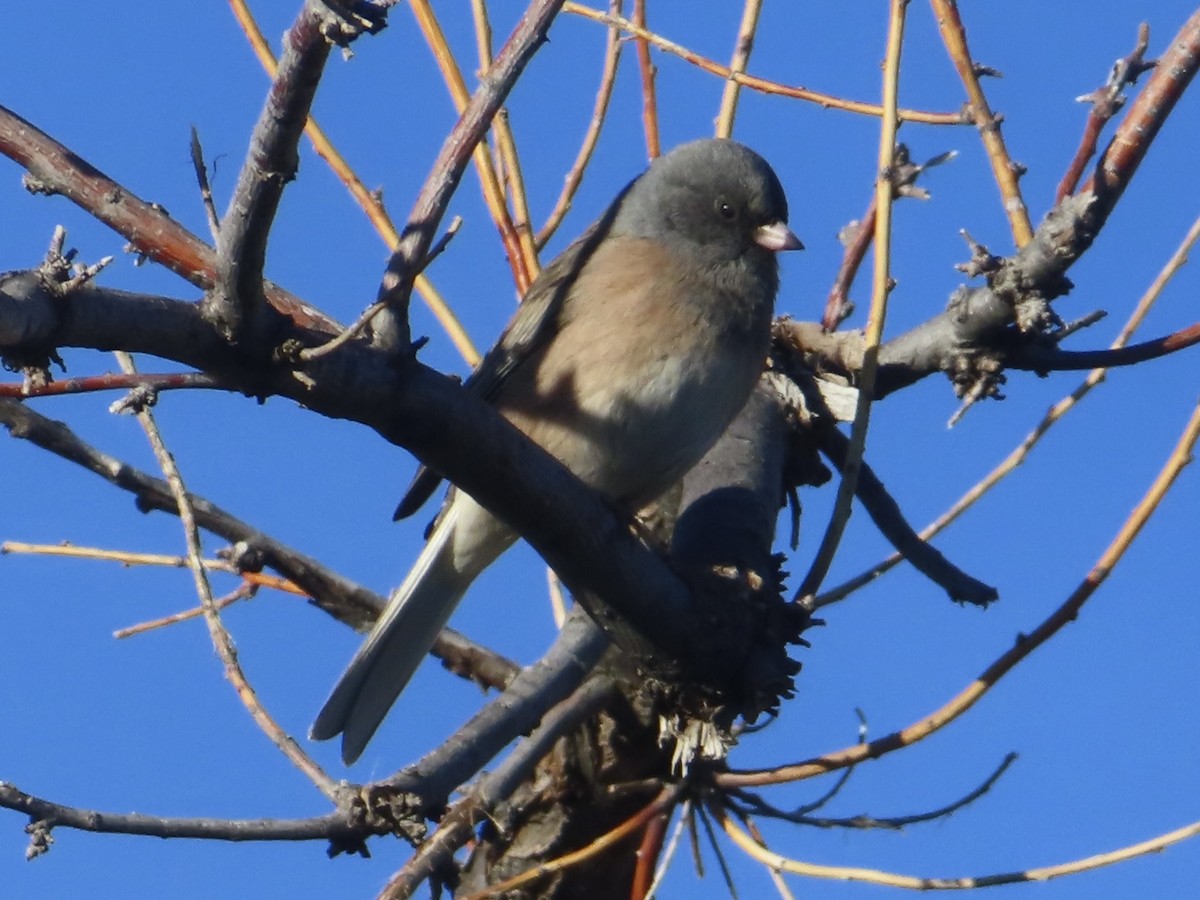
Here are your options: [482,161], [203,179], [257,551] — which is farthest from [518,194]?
[203,179]

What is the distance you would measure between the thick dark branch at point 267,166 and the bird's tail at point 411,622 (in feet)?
4.69

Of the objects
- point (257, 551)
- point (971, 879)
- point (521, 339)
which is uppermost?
point (521, 339)

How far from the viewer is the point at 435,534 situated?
10.3 feet

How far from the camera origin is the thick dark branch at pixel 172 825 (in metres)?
1.57

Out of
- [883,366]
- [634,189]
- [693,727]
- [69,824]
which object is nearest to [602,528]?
[693,727]

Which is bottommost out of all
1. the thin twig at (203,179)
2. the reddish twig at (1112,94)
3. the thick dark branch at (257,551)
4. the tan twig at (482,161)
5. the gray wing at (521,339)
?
the thin twig at (203,179)

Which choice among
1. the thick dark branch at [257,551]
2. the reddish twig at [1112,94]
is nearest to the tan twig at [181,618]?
the thick dark branch at [257,551]

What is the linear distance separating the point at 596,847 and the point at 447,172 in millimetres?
1500

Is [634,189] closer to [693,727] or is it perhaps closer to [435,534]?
[435,534]

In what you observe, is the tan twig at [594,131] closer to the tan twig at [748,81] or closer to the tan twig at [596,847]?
the tan twig at [748,81]

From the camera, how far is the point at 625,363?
2.85 meters

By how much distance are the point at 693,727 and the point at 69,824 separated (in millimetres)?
1394

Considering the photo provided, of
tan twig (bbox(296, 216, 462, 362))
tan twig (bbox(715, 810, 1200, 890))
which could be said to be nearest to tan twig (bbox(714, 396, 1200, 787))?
tan twig (bbox(715, 810, 1200, 890))

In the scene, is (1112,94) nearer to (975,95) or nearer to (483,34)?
(975,95)
